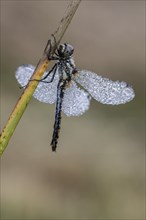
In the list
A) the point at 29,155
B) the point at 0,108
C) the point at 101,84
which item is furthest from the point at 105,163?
the point at 101,84

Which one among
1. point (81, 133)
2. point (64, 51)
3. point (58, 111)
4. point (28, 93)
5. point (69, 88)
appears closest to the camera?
point (28, 93)

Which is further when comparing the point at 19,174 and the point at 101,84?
the point at 19,174

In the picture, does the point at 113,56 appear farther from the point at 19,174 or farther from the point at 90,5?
the point at 19,174

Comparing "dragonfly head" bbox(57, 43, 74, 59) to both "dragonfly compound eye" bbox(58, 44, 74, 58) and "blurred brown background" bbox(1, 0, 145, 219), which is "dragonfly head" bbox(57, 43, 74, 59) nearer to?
"dragonfly compound eye" bbox(58, 44, 74, 58)

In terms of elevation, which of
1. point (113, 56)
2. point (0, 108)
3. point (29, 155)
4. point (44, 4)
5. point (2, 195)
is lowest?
point (2, 195)

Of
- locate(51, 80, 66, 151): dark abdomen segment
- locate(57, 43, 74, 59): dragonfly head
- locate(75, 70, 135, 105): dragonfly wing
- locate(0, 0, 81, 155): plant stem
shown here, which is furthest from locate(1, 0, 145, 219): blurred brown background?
locate(0, 0, 81, 155): plant stem

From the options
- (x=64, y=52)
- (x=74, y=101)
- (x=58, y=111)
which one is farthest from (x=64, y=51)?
(x=74, y=101)

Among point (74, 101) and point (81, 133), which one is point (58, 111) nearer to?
point (74, 101)
